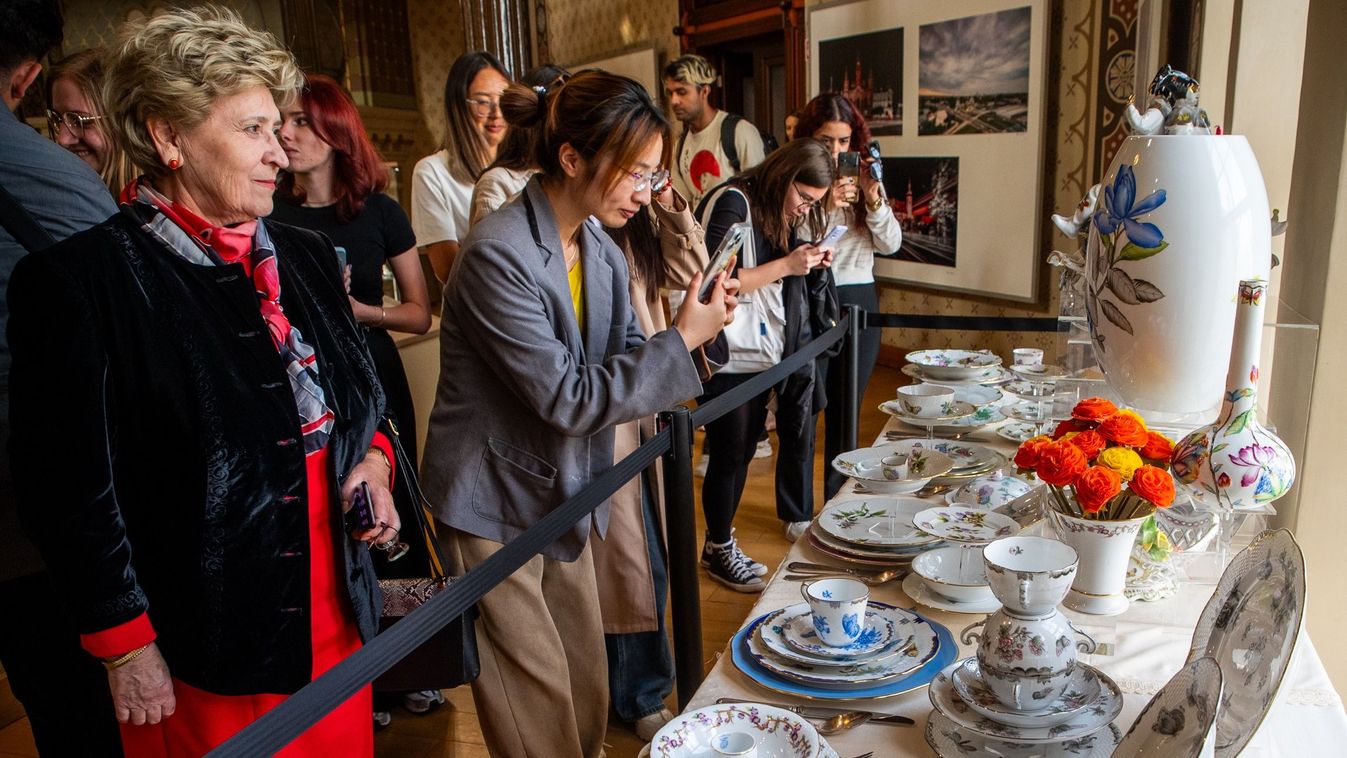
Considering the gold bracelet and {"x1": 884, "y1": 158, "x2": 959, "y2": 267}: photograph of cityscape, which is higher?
{"x1": 884, "y1": 158, "x2": 959, "y2": 267}: photograph of cityscape

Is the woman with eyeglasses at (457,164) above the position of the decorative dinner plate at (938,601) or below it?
above

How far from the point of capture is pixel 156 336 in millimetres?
1050

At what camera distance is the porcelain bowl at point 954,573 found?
1188 mm

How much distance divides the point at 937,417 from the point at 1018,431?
0.56 feet

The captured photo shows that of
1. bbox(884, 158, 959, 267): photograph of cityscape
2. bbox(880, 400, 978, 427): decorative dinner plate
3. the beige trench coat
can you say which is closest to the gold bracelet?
the beige trench coat

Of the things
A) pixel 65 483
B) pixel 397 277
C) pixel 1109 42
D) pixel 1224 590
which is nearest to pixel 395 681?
pixel 65 483

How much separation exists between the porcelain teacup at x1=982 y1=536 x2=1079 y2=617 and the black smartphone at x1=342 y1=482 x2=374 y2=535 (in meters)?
0.80

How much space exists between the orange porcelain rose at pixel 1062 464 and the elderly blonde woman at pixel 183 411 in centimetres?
89

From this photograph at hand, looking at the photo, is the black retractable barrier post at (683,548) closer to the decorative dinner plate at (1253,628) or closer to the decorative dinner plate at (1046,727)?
the decorative dinner plate at (1046,727)

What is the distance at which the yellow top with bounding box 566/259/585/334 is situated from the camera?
5.30 ft

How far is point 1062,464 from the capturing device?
3.41ft

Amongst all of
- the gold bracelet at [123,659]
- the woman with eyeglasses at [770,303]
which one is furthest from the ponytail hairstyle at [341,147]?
the gold bracelet at [123,659]

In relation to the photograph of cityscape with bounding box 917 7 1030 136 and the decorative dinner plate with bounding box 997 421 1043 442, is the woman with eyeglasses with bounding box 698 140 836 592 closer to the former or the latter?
the decorative dinner plate with bounding box 997 421 1043 442

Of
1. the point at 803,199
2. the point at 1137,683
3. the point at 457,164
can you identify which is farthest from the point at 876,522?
the point at 457,164
